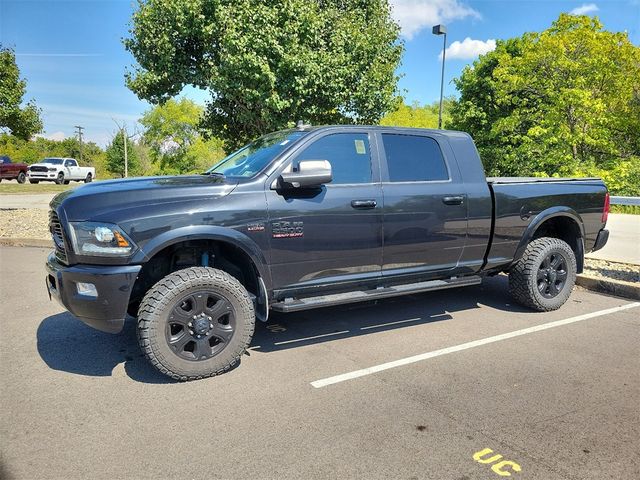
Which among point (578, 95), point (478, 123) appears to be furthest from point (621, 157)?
point (478, 123)

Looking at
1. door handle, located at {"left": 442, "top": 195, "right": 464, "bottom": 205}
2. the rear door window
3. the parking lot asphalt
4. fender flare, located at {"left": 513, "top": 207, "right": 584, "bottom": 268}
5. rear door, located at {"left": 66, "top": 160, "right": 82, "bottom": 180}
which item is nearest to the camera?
the parking lot asphalt

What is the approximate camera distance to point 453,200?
4723 millimetres

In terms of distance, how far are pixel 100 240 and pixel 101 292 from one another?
0.37 metres

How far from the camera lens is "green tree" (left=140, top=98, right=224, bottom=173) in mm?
46719

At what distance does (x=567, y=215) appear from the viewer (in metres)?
5.54

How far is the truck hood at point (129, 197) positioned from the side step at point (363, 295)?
105 centimetres

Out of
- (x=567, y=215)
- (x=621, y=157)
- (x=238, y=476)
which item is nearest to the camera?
(x=238, y=476)

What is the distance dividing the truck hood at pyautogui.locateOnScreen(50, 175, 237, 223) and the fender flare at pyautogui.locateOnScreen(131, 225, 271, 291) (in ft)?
0.64

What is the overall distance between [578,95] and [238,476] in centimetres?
1650

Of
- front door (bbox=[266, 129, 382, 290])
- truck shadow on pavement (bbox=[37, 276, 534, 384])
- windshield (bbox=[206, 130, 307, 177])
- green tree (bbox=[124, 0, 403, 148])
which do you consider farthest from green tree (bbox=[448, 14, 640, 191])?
windshield (bbox=[206, 130, 307, 177])

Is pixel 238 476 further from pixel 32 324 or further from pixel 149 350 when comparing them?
pixel 32 324

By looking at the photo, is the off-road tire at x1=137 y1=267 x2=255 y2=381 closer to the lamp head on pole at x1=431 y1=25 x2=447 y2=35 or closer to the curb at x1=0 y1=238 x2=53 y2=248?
the curb at x1=0 y1=238 x2=53 y2=248

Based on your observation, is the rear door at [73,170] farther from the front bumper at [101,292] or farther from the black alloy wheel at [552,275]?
the black alloy wheel at [552,275]

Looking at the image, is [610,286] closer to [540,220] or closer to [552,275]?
[552,275]
